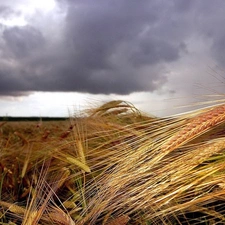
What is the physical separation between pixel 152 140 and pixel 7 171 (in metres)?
0.48

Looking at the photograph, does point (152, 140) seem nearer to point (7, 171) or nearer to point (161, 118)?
point (161, 118)

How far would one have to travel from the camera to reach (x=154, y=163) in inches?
48.1

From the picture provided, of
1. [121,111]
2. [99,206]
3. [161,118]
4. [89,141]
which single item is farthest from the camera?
[121,111]

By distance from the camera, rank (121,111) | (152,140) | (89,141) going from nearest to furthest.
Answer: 1. (152,140)
2. (89,141)
3. (121,111)

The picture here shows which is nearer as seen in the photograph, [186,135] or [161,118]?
[186,135]

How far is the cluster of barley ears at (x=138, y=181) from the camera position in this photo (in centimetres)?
119

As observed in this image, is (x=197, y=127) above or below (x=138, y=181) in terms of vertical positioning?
above

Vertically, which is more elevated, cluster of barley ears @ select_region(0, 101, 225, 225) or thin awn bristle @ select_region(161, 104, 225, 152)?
thin awn bristle @ select_region(161, 104, 225, 152)

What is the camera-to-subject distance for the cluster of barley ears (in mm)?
1193

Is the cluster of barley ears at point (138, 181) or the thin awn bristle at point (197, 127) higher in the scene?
the thin awn bristle at point (197, 127)

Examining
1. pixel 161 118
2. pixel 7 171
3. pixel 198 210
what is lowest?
pixel 198 210

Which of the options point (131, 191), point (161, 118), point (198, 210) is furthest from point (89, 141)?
point (198, 210)

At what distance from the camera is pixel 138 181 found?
1.28 metres

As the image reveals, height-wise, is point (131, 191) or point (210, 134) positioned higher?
point (210, 134)
